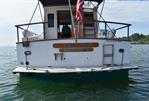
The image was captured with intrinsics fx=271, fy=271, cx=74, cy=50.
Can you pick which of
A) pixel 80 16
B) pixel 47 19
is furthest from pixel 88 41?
pixel 47 19

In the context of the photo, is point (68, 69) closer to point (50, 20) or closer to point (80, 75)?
point (80, 75)

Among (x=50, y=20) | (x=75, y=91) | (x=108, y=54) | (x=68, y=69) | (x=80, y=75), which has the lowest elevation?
(x=75, y=91)

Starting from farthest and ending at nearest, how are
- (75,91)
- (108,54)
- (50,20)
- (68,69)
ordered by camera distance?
(50,20), (108,54), (68,69), (75,91)

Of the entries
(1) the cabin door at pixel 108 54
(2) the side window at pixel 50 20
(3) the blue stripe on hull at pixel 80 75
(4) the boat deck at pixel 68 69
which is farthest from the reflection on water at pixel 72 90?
(2) the side window at pixel 50 20

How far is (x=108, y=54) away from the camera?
39.5 feet

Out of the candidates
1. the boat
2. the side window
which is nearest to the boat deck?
the boat

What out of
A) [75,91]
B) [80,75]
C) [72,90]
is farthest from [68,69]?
[75,91]

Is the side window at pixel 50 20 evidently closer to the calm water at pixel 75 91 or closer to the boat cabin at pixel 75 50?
the boat cabin at pixel 75 50

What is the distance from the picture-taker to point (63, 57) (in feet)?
39.1

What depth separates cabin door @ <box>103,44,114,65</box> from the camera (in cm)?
1198

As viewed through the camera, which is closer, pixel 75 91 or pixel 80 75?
pixel 75 91

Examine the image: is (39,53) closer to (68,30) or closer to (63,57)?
(63,57)

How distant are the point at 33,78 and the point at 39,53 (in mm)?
1143

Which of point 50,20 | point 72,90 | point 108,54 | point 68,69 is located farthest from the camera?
point 50,20
